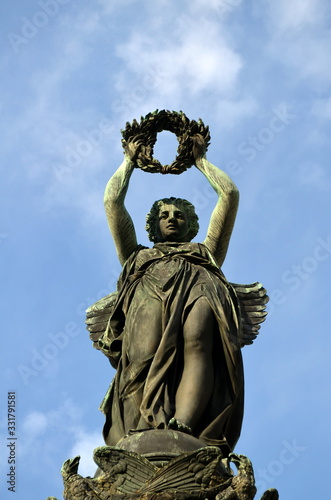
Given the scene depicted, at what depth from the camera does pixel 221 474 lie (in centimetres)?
1280

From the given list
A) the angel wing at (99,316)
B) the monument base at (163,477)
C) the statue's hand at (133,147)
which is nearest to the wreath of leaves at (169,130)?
the statue's hand at (133,147)

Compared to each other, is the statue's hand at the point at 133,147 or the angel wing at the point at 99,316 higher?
the statue's hand at the point at 133,147

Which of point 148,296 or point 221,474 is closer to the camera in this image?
point 221,474

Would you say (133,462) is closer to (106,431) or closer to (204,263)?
(106,431)

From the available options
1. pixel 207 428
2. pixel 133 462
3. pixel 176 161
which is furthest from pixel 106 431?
pixel 176 161

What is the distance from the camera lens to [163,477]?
12.6 m

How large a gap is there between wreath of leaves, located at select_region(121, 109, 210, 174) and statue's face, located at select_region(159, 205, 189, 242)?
69cm

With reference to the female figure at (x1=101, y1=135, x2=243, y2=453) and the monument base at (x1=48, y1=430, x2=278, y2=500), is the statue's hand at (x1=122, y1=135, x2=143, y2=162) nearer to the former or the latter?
the female figure at (x1=101, y1=135, x2=243, y2=453)

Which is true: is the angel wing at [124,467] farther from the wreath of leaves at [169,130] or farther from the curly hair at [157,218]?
the wreath of leaves at [169,130]

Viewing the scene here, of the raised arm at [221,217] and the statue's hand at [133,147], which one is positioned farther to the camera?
the statue's hand at [133,147]

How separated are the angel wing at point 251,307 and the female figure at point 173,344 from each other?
685 mm

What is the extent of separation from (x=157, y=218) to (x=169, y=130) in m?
1.39

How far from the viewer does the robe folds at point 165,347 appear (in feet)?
48.2

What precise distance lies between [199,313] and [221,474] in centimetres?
300
